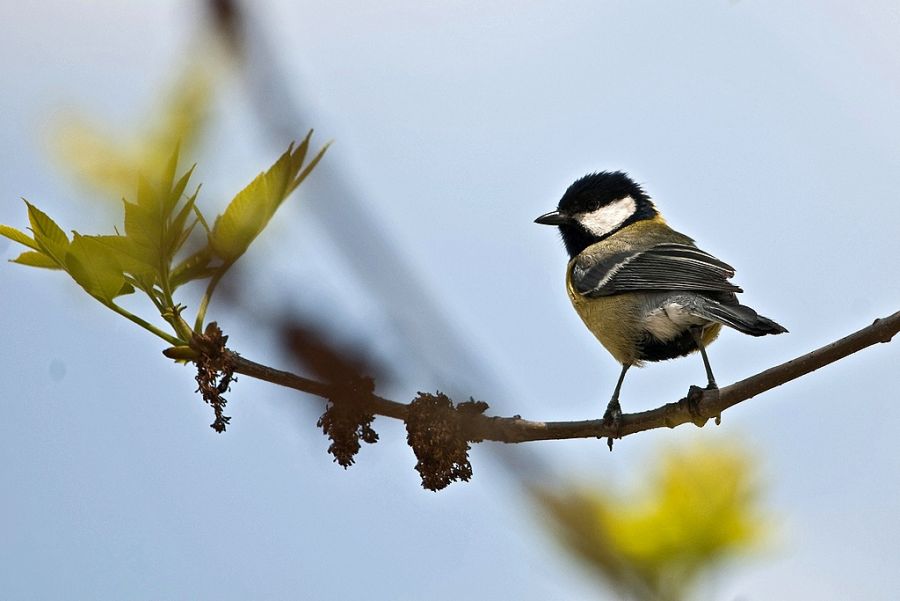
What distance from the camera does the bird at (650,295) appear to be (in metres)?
3.83

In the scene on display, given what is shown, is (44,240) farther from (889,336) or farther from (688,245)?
(688,245)

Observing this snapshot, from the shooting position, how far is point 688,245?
461 centimetres

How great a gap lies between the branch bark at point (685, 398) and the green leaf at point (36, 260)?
397 millimetres

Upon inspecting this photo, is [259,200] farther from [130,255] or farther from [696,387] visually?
[696,387]

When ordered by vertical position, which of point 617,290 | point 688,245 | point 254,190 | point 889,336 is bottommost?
point 889,336

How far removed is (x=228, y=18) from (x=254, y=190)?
780mm

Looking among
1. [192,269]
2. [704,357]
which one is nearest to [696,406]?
[704,357]

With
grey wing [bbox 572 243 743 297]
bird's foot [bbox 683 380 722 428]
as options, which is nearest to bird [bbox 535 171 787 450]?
grey wing [bbox 572 243 743 297]

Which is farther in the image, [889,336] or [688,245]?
[688,245]

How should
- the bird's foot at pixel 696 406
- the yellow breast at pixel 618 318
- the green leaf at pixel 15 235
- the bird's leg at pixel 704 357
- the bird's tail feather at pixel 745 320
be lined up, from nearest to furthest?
1. the green leaf at pixel 15 235
2. the bird's foot at pixel 696 406
3. the bird's tail feather at pixel 745 320
4. the bird's leg at pixel 704 357
5. the yellow breast at pixel 618 318

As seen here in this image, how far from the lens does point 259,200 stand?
5.18 feet

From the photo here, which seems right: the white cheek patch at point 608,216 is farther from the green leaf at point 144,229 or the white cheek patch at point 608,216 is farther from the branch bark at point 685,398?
the green leaf at point 144,229

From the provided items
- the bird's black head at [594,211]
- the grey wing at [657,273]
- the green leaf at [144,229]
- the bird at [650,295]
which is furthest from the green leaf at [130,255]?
the bird's black head at [594,211]

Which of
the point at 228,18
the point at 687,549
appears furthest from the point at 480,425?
the point at 228,18
